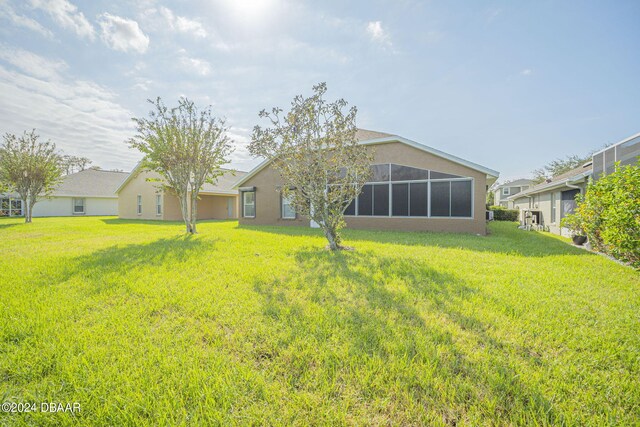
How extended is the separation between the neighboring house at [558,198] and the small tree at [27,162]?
29.8 m

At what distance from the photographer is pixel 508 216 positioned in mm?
25750

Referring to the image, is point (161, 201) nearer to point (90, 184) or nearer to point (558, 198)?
point (90, 184)

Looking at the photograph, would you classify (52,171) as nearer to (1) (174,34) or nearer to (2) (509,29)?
(1) (174,34)

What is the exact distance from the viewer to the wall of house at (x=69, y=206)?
28.4 m

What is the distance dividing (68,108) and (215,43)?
8373mm

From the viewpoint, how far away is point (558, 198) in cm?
1405

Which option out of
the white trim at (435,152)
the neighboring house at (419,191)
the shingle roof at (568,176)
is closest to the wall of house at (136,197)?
the neighboring house at (419,191)

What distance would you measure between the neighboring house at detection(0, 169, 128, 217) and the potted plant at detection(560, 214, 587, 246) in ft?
128

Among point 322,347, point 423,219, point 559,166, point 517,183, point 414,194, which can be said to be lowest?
point 322,347

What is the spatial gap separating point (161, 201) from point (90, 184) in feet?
58.7

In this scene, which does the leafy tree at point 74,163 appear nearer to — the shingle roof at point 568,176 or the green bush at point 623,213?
the green bush at point 623,213

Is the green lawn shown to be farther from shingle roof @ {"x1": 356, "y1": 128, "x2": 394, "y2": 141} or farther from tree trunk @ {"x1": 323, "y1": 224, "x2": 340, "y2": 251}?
shingle roof @ {"x1": 356, "y1": 128, "x2": 394, "y2": 141}

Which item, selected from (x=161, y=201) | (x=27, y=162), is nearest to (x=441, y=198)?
(x=161, y=201)

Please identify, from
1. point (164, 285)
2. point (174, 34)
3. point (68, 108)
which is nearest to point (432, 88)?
point (174, 34)
